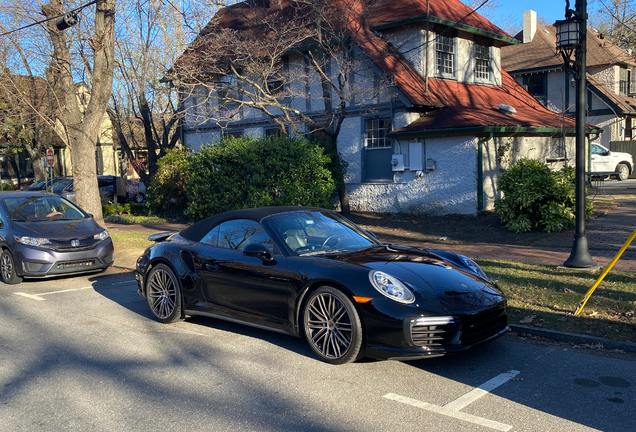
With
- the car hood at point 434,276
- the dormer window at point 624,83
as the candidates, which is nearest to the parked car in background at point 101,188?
the car hood at point 434,276

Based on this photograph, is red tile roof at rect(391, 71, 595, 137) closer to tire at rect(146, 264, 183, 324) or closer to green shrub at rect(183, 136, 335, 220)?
green shrub at rect(183, 136, 335, 220)

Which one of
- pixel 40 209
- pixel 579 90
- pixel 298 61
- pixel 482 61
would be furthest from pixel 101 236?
pixel 482 61

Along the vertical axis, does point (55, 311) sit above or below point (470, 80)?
below

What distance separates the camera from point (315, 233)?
636 centimetres

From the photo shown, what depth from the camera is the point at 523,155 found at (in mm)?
18156

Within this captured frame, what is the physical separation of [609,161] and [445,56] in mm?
10720

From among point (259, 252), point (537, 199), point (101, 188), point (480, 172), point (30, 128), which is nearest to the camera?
point (259, 252)

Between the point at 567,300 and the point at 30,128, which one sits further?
the point at 30,128

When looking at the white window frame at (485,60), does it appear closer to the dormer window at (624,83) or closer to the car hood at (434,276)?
the dormer window at (624,83)

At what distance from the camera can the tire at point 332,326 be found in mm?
5188

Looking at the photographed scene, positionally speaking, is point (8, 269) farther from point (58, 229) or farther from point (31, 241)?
point (58, 229)

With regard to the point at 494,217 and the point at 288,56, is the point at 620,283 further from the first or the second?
the point at 288,56

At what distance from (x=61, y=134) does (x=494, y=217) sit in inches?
504

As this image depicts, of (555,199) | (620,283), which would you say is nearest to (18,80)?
(555,199)
